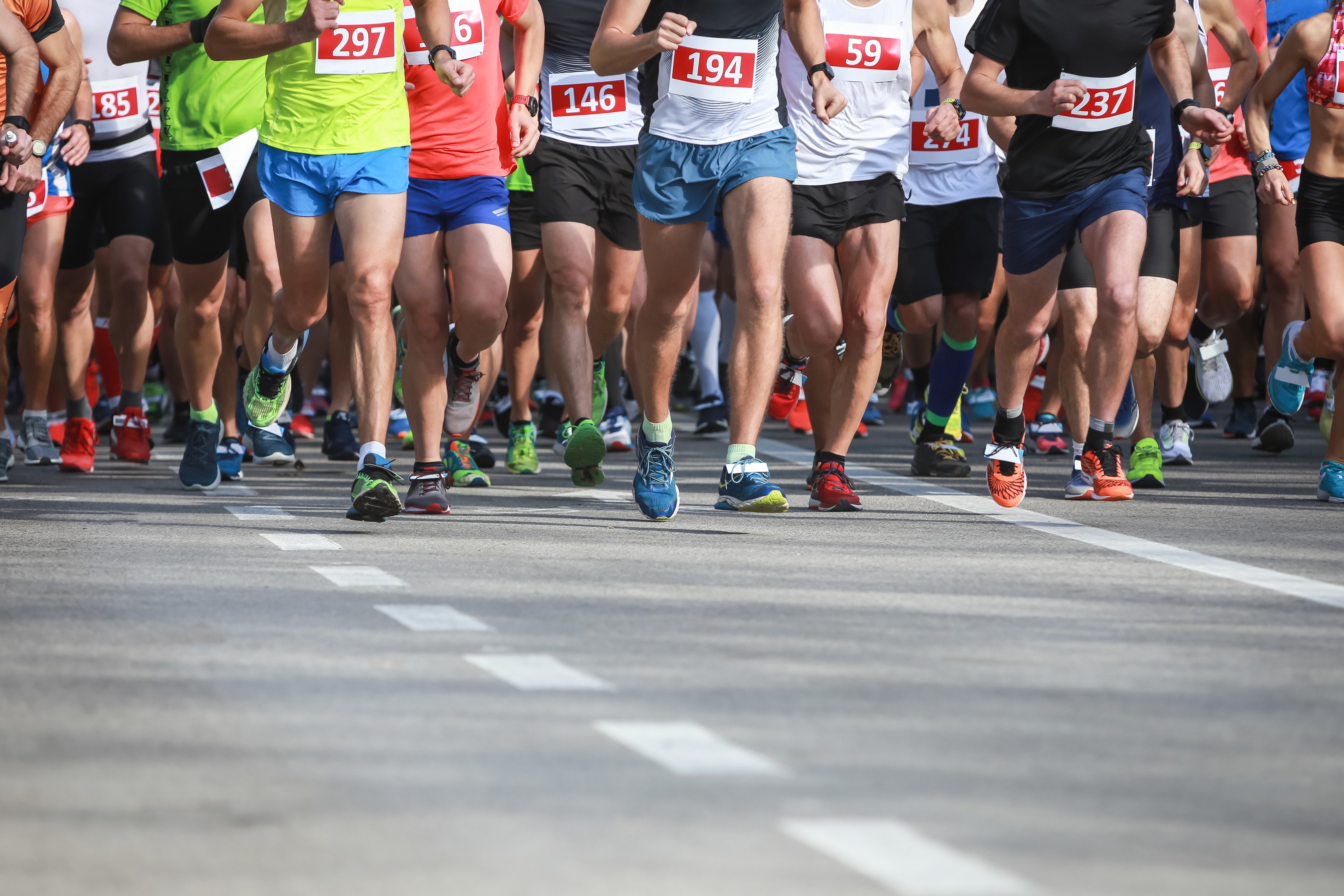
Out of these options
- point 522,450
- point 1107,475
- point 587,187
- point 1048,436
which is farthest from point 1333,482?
point 522,450

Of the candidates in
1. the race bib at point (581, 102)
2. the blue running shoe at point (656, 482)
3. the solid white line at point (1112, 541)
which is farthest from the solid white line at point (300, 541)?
the race bib at point (581, 102)

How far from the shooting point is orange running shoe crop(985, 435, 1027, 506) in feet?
26.1

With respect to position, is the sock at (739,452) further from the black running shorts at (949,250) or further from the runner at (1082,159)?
the black running shorts at (949,250)

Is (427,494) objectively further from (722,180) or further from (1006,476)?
(1006,476)

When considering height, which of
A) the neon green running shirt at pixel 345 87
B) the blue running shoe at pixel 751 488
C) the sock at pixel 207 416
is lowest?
the blue running shoe at pixel 751 488

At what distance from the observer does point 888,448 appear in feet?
37.8

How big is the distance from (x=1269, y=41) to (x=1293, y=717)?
28.9 feet

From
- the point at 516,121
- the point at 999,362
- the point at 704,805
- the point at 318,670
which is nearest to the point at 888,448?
the point at 999,362

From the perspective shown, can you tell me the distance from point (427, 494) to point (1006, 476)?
2.17 meters

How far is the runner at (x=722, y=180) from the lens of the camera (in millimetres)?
7211

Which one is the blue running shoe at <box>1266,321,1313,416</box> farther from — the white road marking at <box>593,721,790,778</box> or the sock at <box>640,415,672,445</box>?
the white road marking at <box>593,721,790,778</box>

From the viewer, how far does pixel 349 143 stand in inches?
286

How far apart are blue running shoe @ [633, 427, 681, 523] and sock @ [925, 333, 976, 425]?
2.76 m

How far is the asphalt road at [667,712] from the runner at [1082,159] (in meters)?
1.35
